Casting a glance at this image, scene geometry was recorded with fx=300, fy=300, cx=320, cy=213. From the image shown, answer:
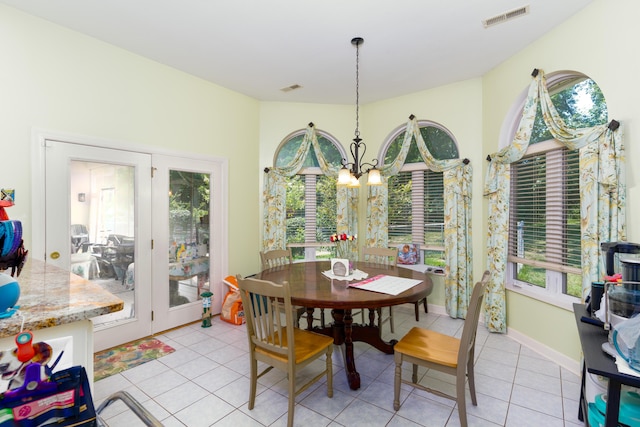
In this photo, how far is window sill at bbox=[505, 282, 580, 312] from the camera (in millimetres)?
2705

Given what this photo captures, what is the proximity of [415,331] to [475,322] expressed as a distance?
53cm

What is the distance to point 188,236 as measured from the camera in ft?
12.1

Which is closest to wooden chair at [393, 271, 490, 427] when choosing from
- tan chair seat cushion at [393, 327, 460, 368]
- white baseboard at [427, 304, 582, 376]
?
tan chair seat cushion at [393, 327, 460, 368]

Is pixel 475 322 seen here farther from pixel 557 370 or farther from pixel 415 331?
pixel 557 370

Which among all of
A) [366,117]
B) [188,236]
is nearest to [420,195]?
[366,117]

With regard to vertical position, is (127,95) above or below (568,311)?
above

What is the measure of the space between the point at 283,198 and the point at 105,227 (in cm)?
219

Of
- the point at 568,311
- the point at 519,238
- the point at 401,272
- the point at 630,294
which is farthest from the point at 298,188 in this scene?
the point at 630,294

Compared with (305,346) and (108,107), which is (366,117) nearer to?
(108,107)

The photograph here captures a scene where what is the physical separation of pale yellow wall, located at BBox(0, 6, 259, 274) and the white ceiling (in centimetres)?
16

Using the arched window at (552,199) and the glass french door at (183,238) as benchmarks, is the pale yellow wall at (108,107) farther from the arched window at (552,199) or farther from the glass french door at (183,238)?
the arched window at (552,199)

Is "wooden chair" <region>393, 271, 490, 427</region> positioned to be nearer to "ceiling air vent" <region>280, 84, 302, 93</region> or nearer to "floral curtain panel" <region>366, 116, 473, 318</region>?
"floral curtain panel" <region>366, 116, 473, 318</region>

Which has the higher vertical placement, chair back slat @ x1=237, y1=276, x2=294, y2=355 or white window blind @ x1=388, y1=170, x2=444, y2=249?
white window blind @ x1=388, y1=170, x2=444, y2=249

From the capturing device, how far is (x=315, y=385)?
242 cm
